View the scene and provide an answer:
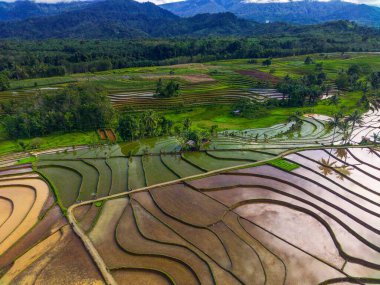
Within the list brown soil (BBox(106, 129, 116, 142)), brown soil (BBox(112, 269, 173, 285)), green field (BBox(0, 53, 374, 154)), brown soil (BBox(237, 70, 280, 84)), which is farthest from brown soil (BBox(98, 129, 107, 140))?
brown soil (BBox(237, 70, 280, 84))

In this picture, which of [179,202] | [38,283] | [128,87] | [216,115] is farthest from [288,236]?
[128,87]

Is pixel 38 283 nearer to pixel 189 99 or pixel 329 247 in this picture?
pixel 329 247

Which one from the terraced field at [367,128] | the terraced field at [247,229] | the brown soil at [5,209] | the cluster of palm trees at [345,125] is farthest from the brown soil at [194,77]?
the brown soil at [5,209]

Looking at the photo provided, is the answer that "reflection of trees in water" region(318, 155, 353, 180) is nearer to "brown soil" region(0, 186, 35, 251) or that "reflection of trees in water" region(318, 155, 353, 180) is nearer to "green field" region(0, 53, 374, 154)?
"green field" region(0, 53, 374, 154)

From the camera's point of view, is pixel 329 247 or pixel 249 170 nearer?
pixel 329 247

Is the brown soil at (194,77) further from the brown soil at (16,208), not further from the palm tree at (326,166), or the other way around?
the brown soil at (16,208)
